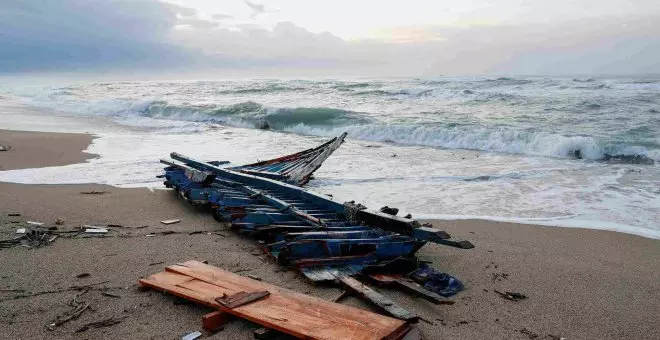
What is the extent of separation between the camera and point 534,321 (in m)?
3.78

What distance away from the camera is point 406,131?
18.0m

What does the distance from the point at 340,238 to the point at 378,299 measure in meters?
1.06

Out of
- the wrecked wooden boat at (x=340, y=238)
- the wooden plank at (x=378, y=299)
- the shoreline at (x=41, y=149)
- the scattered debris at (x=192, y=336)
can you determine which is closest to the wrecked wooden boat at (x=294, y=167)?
the wrecked wooden boat at (x=340, y=238)

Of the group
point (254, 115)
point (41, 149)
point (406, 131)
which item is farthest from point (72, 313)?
point (254, 115)

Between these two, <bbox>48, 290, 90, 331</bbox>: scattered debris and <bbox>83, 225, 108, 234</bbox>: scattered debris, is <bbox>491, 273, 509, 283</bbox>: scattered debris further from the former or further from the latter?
<bbox>83, 225, 108, 234</bbox>: scattered debris

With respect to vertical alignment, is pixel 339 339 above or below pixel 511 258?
above

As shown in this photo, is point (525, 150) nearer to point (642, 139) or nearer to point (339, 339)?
point (642, 139)

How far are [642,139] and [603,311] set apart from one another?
534 inches

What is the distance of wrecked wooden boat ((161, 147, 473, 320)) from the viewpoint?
4262 millimetres

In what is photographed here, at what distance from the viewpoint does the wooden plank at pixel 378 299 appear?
11.1 feet

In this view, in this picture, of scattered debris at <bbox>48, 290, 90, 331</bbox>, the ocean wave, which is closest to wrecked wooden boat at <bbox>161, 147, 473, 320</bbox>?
scattered debris at <bbox>48, 290, 90, 331</bbox>

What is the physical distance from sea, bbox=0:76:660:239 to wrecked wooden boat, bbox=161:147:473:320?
6.83 feet

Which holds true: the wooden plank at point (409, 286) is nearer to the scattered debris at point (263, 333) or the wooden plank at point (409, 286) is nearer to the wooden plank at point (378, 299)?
the wooden plank at point (378, 299)

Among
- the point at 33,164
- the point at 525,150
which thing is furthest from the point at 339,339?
the point at 525,150
